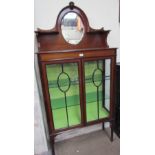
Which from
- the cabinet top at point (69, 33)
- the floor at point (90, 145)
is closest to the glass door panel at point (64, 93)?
the cabinet top at point (69, 33)

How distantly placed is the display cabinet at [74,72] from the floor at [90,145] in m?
0.35

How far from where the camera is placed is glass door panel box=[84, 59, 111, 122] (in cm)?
162

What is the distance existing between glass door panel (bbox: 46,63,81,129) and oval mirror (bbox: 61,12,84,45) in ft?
1.12

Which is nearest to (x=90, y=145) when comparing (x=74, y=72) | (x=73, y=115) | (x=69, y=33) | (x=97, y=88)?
(x=73, y=115)

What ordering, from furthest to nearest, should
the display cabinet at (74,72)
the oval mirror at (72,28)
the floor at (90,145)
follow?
1. the floor at (90,145)
2. the oval mirror at (72,28)
3. the display cabinet at (74,72)

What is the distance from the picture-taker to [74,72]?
1.54m

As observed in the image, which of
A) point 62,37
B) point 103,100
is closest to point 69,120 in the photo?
point 103,100

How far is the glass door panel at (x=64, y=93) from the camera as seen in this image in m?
1.50

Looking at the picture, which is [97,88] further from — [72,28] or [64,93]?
[72,28]

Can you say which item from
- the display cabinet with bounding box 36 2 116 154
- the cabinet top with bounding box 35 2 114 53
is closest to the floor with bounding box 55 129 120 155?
the display cabinet with bounding box 36 2 116 154

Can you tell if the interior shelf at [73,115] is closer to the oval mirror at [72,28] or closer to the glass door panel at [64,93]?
the glass door panel at [64,93]
